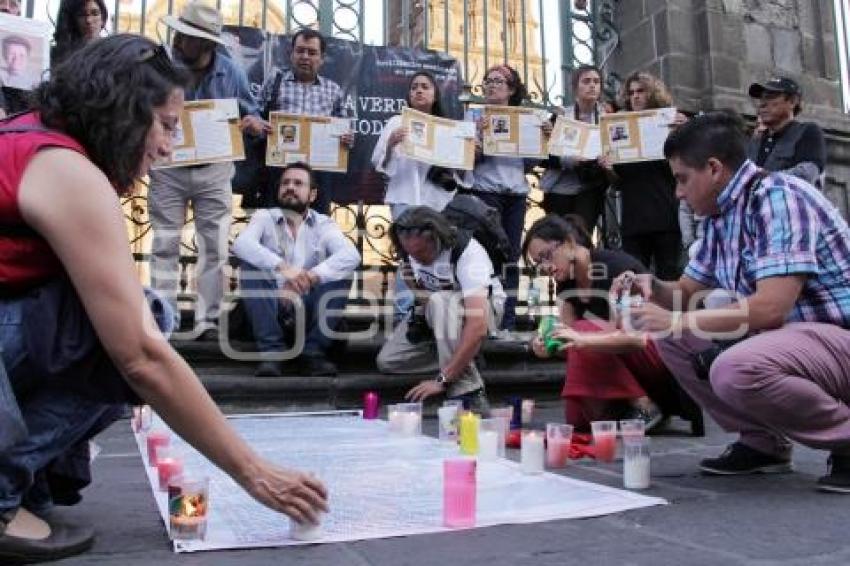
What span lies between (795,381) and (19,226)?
2233 millimetres

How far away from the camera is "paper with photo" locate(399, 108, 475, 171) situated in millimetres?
5762

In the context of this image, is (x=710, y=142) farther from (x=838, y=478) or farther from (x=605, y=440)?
(x=605, y=440)

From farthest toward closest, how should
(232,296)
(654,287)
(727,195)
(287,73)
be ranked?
(287,73), (232,296), (654,287), (727,195)

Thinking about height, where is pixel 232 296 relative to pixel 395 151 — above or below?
below

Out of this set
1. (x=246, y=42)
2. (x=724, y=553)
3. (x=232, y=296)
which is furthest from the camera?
(x=246, y=42)

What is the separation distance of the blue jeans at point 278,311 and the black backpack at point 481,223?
0.84 m

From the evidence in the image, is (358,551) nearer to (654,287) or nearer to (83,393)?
(83,393)

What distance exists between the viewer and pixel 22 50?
16.0 ft

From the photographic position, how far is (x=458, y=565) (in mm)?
1905

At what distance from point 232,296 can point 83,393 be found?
3715 mm

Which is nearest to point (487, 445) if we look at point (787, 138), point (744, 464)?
point (744, 464)

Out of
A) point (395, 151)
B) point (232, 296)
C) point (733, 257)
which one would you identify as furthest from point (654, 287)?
point (232, 296)

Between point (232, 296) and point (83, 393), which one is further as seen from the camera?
point (232, 296)

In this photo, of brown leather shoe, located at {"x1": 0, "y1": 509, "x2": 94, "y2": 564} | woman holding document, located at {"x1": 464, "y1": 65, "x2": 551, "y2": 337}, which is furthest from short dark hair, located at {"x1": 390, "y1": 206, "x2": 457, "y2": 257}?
brown leather shoe, located at {"x1": 0, "y1": 509, "x2": 94, "y2": 564}
